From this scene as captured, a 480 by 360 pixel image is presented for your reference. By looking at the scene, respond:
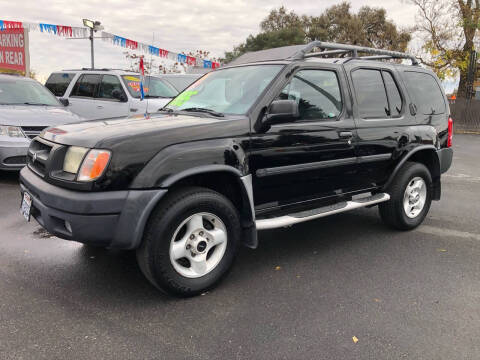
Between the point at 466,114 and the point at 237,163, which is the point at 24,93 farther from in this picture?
the point at 466,114

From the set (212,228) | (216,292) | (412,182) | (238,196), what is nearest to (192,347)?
(216,292)

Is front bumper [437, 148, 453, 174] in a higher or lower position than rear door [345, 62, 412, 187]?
lower

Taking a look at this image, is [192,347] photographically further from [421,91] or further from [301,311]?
[421,91]

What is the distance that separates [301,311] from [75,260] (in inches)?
82.6

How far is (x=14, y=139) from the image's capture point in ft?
20.0

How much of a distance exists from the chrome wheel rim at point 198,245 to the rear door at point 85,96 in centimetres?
732

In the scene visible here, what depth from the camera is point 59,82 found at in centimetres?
1077

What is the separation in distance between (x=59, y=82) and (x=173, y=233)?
30.7ft

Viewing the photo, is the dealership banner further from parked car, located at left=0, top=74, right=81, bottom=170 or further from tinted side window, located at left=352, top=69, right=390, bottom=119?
tinted side window, located at left=352, top=69, right=390, bottom=119

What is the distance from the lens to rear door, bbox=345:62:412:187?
412cm

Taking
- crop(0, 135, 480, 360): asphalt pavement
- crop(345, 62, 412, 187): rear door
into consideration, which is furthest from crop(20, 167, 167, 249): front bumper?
crop(345, 62, 412, 187): rear door

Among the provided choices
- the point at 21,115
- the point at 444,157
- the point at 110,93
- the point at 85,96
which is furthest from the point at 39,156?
the point at 85,96

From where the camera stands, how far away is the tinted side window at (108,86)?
948 centimetres

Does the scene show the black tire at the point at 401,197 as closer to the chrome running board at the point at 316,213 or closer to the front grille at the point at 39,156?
the chrome running board at the point at 316,213
